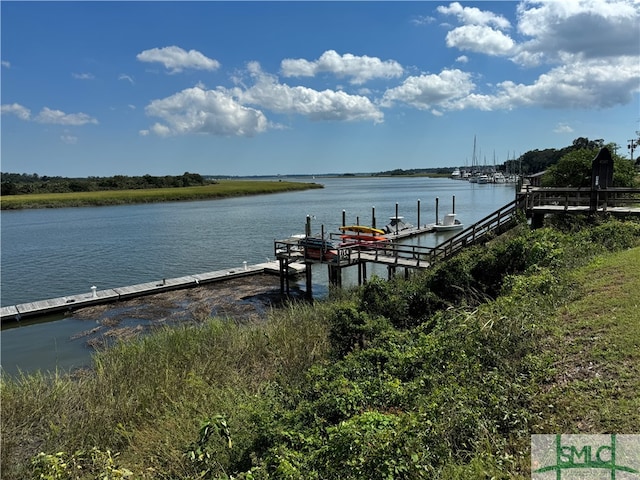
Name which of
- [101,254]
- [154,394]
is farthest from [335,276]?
[101,254]

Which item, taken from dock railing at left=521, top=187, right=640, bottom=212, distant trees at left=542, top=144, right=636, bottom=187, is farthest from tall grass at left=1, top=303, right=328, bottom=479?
distant trees at left=542, top=144, right=636, bottom=187

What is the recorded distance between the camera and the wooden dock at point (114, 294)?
18.0 metres

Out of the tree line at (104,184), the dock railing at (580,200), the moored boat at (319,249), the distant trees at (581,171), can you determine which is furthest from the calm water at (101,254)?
the tree line at (104,184)

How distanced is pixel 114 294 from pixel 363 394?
683 inches

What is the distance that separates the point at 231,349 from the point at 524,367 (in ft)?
20.6

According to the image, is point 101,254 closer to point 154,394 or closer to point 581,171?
point 154,394

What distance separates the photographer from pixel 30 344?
51.0 ft

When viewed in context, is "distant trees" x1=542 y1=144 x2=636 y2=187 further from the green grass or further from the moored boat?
the green grass

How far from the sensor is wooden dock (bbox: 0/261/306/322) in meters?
18.0

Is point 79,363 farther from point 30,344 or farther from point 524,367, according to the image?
point 524,367

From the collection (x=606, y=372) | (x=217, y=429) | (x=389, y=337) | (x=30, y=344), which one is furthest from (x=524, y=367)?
(x=30, y=344)

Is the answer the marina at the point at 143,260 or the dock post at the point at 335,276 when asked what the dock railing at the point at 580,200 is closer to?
the marina at the point at 143,260

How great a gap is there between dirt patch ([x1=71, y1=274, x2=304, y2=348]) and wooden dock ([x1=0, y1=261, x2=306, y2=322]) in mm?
335

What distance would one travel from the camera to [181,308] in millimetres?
18469
